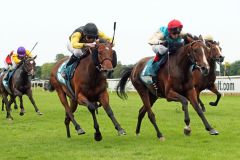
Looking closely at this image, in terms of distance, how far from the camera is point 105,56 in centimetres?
769

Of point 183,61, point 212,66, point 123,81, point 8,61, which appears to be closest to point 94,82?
point 183,61

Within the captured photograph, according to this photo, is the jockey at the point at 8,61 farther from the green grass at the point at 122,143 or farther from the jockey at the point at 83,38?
the jockey at the point at 83,38

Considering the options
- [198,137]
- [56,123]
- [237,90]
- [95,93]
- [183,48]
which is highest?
[183,48]

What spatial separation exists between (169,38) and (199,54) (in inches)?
44.7

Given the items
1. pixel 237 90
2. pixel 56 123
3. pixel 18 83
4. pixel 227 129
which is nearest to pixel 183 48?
pixel 227 129

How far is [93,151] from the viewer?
749cm

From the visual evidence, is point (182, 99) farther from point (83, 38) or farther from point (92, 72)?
point (83, 38)

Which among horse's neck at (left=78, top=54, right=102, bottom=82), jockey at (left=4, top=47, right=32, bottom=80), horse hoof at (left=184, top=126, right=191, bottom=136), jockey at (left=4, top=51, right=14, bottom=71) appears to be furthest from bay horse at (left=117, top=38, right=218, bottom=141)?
jockey at (left=4, top=51, right=14, bottom=71)

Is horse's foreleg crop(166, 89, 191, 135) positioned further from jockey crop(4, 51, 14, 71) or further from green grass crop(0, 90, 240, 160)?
jockey crop(4, 51, 14, 71)

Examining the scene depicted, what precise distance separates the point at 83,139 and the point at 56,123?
372 centimetres

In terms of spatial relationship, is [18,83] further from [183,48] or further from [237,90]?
[237,90]

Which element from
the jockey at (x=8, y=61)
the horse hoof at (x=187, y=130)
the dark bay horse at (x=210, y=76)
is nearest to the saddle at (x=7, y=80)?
the jockey at (x=8, y=61)

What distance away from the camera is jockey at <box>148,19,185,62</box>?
879cm

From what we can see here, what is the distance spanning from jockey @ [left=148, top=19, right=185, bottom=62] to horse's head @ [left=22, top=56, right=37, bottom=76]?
676 cm
